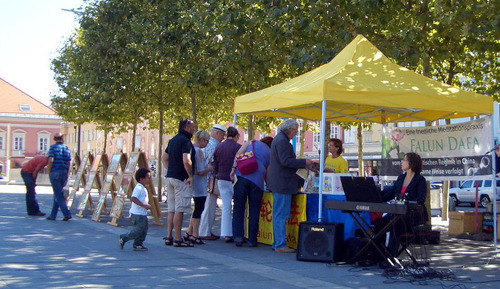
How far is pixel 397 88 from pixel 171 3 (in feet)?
42.5

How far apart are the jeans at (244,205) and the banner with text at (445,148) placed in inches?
129

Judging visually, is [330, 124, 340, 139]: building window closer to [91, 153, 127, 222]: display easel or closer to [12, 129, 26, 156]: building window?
[91, 153, 127, 222]: display easel

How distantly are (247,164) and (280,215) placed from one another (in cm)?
106

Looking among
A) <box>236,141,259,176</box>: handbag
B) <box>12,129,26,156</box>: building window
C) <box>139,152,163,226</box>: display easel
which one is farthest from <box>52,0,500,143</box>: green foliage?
<box>12,129,26,156</box>: building window

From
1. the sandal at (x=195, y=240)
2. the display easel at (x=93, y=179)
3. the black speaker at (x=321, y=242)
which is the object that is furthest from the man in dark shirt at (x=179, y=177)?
the display easel at (x=93, y=179)

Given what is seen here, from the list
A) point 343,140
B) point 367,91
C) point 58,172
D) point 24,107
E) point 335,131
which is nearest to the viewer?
point 367,91

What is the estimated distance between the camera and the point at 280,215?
1066cm

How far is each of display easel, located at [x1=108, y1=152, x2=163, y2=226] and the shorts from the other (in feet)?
13.8

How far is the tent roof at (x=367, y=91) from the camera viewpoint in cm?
1011

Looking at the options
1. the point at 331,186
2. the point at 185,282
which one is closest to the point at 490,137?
the point at 331,186

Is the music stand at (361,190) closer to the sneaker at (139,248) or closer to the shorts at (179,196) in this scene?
the shorts at (179,196)

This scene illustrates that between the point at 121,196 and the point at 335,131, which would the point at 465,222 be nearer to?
the point at 121,196

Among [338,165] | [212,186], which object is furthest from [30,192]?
[338,165]

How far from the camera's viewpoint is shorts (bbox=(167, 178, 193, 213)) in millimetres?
10859
